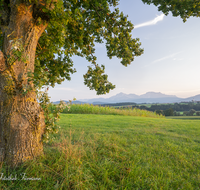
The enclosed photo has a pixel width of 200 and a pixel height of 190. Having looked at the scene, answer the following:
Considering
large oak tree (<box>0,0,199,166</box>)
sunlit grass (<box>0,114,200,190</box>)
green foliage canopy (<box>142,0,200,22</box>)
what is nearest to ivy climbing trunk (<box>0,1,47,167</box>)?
large oak tree (<box>0,0,199,166</box>)

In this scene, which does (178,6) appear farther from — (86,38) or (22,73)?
(22,73)

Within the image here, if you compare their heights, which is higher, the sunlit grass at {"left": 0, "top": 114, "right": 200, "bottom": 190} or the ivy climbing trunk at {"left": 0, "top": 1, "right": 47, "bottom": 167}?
the ivy climbing trunk at {"left": 0, "top": 1, "right": 47, "bottom": 167}

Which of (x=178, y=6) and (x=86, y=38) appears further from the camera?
(x=86, y=38)

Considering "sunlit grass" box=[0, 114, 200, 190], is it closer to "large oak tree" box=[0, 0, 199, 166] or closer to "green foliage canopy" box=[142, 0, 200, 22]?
"large oak tree" box=[0, 0, 199, 166]

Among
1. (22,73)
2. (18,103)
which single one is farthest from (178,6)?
(18,103)

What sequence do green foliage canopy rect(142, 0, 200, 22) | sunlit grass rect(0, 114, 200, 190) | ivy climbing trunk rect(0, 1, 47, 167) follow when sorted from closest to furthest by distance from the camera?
1. sunlit grass rect(0, 114, 200, 190)
2. ivy climbing trunk rect(0, 1, 47, 167)
3. green foliage canopy rect(142, 0, 200, 22)

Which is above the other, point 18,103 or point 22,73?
point 22,73

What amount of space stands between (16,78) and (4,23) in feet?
4.97

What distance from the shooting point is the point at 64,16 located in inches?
124

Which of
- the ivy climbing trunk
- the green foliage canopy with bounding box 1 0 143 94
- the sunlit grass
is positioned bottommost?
the sunlit grass

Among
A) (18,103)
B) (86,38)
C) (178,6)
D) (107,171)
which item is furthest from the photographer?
(86,38)

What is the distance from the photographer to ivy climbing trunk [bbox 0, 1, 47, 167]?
2.46m

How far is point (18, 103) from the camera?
8.47 feet

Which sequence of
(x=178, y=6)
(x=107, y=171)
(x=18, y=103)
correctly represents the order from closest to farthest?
(x=107, y=171), (x=18, y=103), (x=178, y=6)
